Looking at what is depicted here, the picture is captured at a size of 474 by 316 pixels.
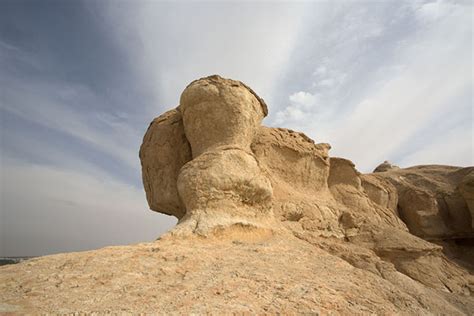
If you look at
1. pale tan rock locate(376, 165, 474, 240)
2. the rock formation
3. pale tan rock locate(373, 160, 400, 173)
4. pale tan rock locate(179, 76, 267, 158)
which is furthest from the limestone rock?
pale tan rock locate(179, 76, 267, 158)

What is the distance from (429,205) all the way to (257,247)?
11929mm

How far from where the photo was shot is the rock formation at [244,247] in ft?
9.11

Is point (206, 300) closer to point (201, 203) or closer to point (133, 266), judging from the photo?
point (133, 266)

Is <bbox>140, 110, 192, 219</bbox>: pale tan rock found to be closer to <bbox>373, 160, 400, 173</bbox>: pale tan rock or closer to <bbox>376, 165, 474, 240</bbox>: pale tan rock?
<bbox>376, 165, 474, 240</bbox>: pale tan rock

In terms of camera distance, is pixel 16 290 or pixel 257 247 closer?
pixel 16 290

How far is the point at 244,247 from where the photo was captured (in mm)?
4531

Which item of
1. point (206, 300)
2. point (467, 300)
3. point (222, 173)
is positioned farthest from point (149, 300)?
point (467, 300)

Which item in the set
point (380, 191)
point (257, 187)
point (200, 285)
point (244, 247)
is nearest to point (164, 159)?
point (257, 187)

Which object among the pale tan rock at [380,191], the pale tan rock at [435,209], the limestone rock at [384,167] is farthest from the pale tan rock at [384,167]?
the pale tan rock at [380,191]

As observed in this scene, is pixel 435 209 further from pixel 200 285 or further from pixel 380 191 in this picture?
pixel 200 285

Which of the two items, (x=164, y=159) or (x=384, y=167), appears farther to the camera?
(x=384, y=167)

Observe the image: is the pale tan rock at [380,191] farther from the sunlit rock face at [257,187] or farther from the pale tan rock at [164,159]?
the pale tan rock at [164,159]

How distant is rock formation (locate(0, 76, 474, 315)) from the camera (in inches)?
109

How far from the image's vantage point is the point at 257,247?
4.55m
